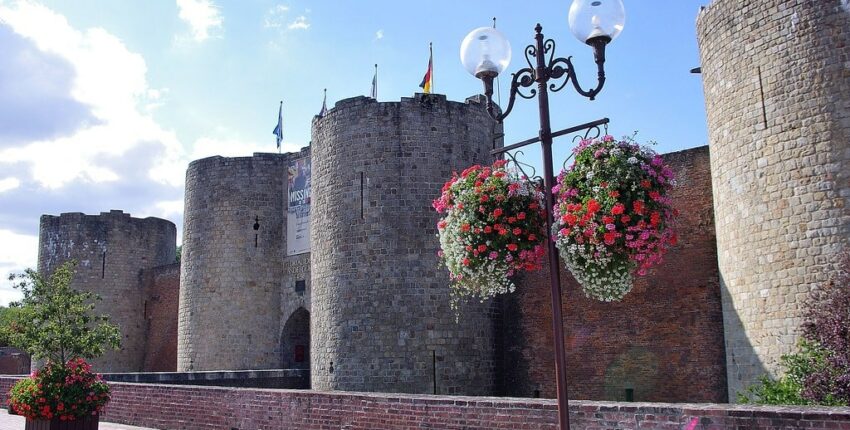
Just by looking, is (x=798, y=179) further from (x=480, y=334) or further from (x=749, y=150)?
(x=480, y=334)

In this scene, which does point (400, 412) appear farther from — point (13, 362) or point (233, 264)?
point (13, 362)

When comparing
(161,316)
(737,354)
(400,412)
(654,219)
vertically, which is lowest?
(400,412)

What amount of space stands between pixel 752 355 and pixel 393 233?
7.80m

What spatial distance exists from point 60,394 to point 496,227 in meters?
8.36

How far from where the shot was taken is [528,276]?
18.4m

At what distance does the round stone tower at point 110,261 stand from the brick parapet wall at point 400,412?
15.1 meters

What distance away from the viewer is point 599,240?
7.55 metres

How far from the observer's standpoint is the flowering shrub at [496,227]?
26.9 ft

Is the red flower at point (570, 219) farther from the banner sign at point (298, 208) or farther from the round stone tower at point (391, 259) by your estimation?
the banner sign at point (298, 208)

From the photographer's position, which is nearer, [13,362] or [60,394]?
[60,394]

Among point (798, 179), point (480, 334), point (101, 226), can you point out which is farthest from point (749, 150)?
point (101, 226)

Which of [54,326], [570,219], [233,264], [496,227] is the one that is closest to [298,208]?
[233,264]

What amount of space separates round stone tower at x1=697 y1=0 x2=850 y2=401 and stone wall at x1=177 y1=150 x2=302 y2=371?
14284 mm

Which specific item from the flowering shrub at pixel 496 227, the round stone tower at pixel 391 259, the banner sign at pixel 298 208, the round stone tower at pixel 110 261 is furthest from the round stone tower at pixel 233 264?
the flowering shrub at pixel 496 227
